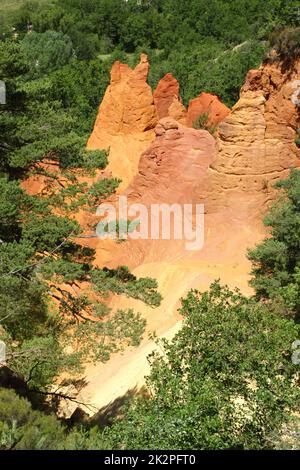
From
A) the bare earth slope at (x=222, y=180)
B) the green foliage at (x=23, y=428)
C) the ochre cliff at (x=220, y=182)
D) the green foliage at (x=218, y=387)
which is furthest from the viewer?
the bare earth slope at (x=222, y=180)

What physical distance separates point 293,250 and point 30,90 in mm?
10727

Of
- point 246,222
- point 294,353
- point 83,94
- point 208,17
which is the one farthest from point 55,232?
point 208,17

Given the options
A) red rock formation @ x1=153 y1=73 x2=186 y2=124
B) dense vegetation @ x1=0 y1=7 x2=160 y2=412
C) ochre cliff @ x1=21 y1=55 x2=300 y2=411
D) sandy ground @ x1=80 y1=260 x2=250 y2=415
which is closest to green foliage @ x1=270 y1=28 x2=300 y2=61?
ochre cliff @ x1=21 y1=55 x2=300 y2=411

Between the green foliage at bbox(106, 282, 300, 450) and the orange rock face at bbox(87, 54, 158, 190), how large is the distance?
24101 millimetres

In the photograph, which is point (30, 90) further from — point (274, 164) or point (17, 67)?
point (274, 164)

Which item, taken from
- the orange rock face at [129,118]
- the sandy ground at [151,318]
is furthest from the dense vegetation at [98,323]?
Result: the orange rock face at [129,118]

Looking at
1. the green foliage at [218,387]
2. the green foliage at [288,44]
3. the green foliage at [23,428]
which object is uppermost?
the green foliage at [288,44]

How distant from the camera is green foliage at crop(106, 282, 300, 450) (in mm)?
8453

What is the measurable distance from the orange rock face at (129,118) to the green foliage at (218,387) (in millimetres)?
24101

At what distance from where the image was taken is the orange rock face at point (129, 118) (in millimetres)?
34250

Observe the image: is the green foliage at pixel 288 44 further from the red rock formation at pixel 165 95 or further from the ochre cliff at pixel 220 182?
the red rock formation at pixel 165 95

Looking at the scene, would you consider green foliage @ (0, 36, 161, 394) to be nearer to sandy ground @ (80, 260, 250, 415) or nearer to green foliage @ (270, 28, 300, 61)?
sandy ground @ (80, 260, 250, 415)

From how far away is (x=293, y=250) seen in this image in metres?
19.6

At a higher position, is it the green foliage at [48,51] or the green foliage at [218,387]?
the green foliage at [218,387]
